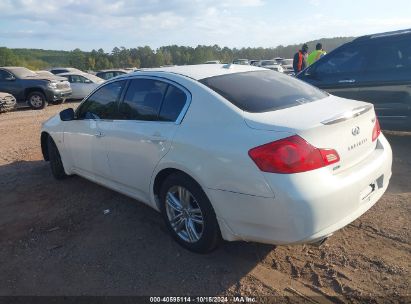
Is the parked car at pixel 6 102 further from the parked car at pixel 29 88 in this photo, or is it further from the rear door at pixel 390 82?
the rear door at pixel 390 82

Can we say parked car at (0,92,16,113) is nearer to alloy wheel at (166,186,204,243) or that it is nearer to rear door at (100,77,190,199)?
rear door at (100,77,190,199)

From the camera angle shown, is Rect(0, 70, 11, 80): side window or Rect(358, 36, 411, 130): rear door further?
Rect(0, 70, 11, 80): side window

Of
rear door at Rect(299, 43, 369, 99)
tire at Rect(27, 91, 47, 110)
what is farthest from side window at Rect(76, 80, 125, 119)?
tire at Rect(27, 91, 47, 110)

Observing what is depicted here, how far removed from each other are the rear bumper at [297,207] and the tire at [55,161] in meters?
3.28

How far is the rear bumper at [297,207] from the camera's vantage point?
2633 mm

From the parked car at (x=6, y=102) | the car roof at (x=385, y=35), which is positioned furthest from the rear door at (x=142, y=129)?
the parked car at (x=6, y=102)

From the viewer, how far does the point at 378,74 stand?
6324 millimetres

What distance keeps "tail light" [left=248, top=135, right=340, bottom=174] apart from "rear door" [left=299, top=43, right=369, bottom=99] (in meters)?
4.34

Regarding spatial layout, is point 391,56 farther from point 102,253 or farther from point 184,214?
point 102,253

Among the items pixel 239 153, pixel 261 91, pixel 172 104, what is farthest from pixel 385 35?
pixel 239 153

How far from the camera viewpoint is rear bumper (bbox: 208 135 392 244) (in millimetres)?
2633

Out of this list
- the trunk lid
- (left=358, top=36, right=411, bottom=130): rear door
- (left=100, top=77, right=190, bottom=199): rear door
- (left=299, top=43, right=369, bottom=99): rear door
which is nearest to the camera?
the trunk lid

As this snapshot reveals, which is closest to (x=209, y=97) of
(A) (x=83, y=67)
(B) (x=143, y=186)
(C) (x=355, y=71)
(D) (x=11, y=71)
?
(B) (x=143, y=186)

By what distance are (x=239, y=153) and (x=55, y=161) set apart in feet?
11.9
